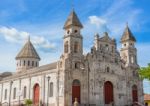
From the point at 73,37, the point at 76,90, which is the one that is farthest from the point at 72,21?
the point at 76,90

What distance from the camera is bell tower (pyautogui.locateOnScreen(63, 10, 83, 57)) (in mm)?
56897

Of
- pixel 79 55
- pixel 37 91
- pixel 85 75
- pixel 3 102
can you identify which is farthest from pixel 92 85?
pixel 3 102

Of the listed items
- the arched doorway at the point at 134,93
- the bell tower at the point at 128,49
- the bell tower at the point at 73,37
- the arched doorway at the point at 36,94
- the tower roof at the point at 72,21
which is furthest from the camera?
the bell tower at the point at 128,49

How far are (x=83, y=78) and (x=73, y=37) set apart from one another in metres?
7.48

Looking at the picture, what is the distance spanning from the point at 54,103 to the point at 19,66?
85.6ft

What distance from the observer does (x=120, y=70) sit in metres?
64.5

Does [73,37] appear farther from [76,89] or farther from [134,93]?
[134,93]

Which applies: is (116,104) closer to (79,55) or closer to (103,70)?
(103,70)

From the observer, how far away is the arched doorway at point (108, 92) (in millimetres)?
60500

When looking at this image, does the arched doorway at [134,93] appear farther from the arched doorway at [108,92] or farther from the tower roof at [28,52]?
the tower roof at [28,52]

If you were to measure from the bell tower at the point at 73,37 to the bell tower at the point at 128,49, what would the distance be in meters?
13.2

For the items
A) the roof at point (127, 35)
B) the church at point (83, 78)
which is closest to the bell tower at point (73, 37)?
the church at point (83, 78)

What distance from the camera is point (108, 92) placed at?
201 feet

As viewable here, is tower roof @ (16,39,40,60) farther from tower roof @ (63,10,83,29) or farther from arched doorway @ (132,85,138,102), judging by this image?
arched doorway @ (132,85,138,102)
